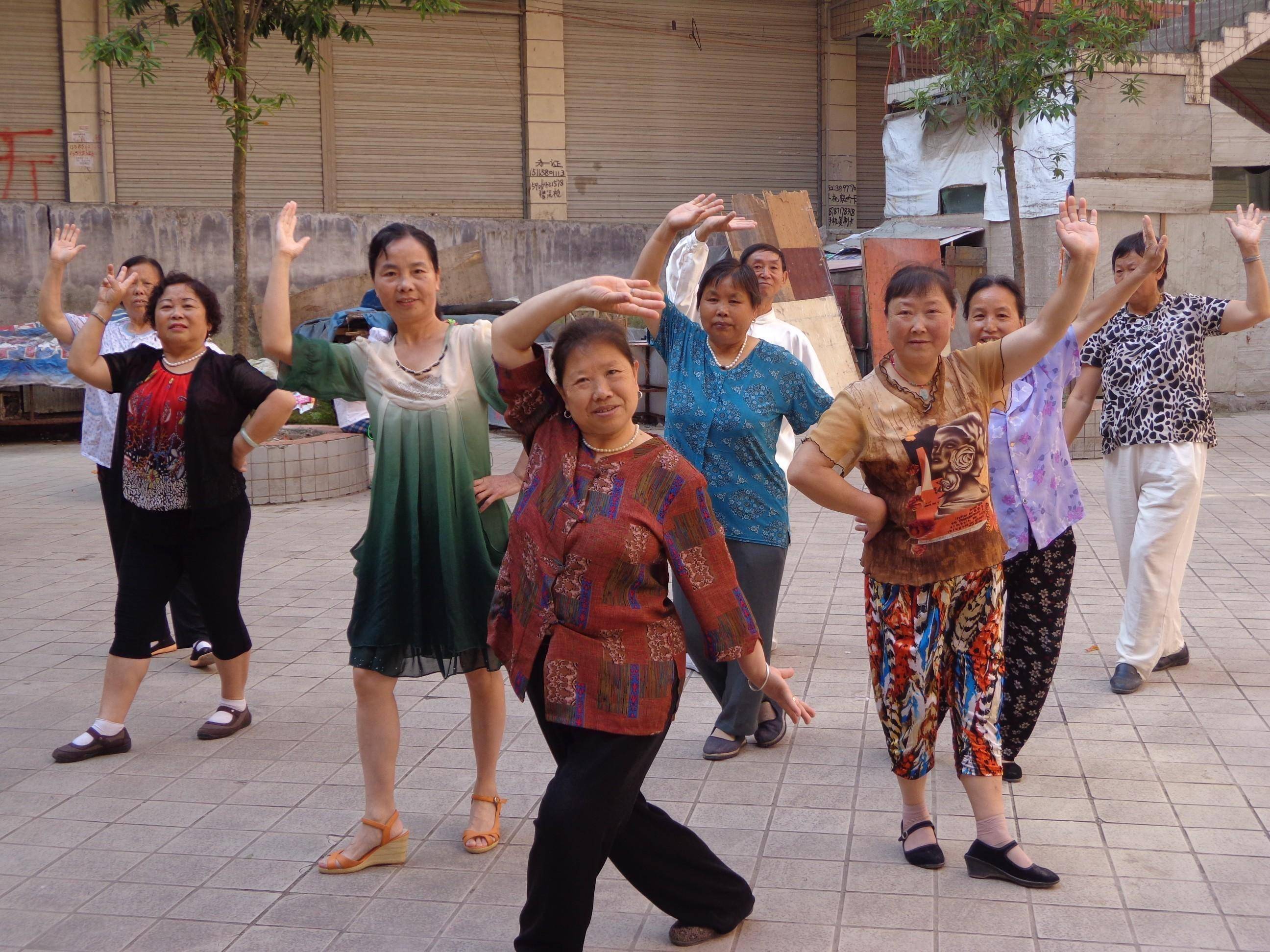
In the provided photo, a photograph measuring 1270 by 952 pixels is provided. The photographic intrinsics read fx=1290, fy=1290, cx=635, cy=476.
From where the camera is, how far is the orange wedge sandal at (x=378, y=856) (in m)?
3.72

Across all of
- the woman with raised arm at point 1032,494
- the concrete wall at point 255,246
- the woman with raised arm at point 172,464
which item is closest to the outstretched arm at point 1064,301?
the woman with raised arm at point 1032,494

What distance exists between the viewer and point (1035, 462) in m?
4.21

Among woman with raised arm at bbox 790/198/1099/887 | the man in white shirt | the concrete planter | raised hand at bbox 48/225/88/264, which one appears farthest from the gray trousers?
the concrete planter

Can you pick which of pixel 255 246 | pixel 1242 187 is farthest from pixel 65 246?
pixel 1242 187

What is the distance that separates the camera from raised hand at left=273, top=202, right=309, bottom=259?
3777 mm

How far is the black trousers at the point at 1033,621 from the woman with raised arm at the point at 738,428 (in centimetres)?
83

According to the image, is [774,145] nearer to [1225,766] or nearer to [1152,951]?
[1225,766]

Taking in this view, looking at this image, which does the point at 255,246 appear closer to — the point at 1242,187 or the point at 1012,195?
the point at 1012,195

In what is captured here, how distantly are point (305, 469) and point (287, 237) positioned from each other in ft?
22.1

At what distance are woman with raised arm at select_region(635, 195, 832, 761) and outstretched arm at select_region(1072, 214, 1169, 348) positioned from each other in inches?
36.0

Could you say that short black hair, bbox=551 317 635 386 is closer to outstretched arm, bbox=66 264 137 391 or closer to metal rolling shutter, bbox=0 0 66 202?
outstretched arm, bbox=66 264 137 391

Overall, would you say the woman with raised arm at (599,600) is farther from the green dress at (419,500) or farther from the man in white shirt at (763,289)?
the man in white shirt at (763,289)

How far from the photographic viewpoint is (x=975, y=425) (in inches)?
140

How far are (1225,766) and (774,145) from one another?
17436 millimetres
